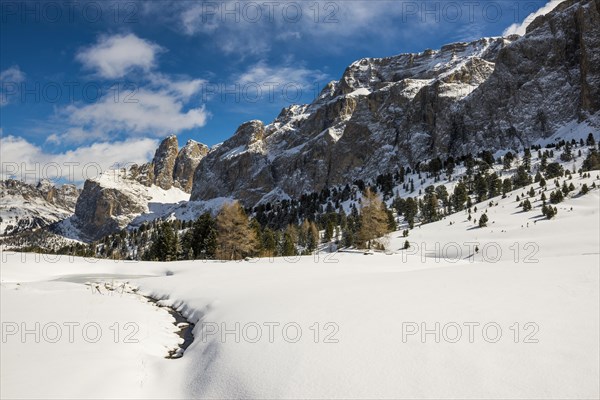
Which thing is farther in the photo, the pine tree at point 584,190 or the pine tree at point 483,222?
the pine tree at point 584,190

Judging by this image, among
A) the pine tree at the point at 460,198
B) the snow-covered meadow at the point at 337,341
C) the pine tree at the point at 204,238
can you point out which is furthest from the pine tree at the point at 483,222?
the snow-covered meadow at the point at 337,341

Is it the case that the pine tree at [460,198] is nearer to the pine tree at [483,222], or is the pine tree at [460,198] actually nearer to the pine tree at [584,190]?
the pine tree at [584,190]

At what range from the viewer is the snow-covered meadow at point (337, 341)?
7035 mm

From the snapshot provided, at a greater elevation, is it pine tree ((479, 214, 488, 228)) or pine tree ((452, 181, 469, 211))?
pine tree ((452, 181, 469, 211))

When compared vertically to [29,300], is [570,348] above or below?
above

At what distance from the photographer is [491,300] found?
10.8m

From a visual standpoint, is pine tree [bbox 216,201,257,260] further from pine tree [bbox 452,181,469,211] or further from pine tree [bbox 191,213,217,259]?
pine tree [bbox 452,181,469,211]

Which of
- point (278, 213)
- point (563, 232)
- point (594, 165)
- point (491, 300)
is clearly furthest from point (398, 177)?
point (491, 300)

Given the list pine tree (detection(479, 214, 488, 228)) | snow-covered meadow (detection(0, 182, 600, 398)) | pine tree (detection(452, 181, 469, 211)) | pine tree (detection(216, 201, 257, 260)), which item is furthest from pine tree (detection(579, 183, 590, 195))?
snow-covered meadow (detection(0, 182, 600, 398))

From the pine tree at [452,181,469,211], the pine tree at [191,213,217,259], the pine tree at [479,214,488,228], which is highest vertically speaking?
the pine tree at [452,181,469,211]

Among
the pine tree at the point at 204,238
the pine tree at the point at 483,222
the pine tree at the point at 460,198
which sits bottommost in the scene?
the pine tree at the point at 204,238

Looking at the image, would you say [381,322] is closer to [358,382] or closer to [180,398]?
[358,382]

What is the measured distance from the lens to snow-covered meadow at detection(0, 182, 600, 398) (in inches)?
277

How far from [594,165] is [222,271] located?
396ft
